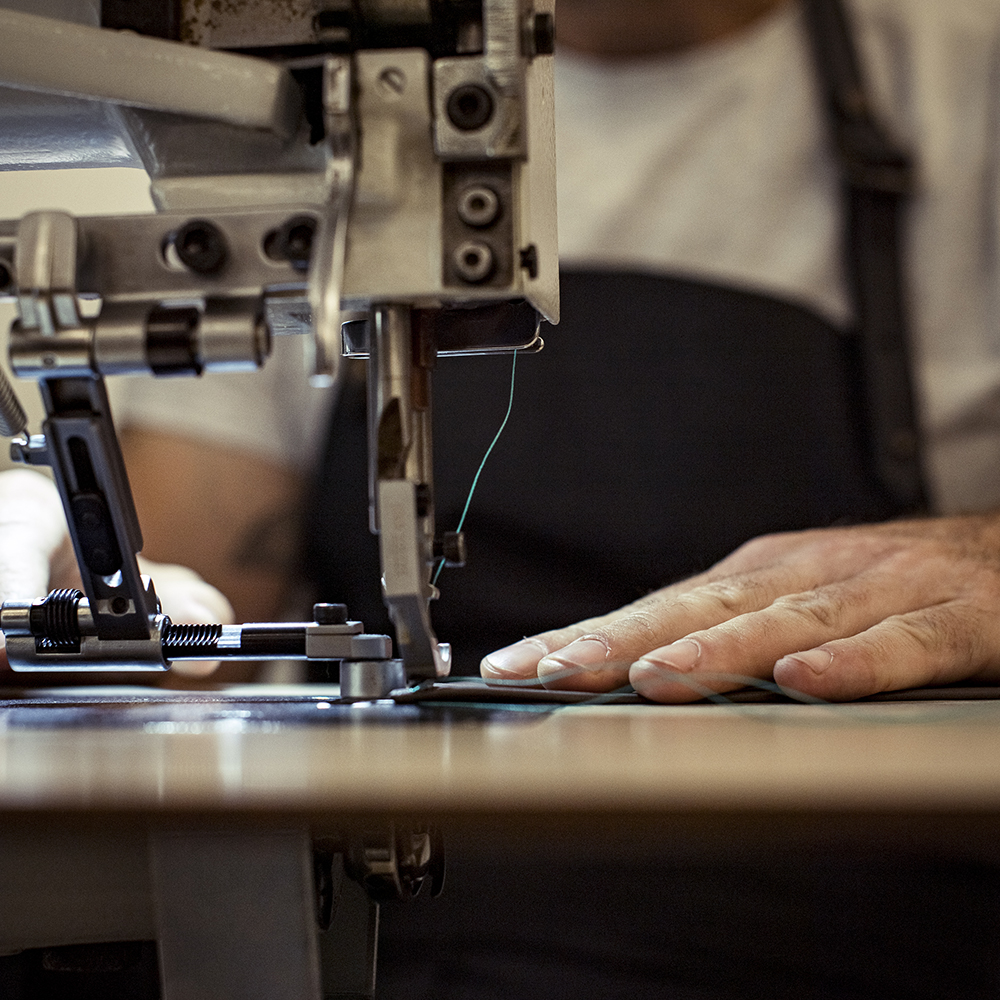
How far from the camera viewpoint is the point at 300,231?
654 millimetres

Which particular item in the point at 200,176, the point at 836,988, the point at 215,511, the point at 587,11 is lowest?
the point at 836,988

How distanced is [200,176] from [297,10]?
0.41ft

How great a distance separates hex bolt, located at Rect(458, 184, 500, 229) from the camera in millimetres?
651

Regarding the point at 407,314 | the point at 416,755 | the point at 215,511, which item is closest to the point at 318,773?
the point at 416,755

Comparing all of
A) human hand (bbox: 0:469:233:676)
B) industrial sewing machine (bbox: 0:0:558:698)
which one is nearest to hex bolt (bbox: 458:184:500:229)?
industrial sewing machine (bbox: 0:0:558:698)

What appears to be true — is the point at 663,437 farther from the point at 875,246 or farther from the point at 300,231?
the point at 300,231

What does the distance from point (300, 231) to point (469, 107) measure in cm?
13

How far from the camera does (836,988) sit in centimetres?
96

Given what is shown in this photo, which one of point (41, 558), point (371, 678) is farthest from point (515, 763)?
point (41, 558)

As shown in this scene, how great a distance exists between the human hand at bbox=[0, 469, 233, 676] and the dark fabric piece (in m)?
0.40

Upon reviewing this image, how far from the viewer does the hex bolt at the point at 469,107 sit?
655mm

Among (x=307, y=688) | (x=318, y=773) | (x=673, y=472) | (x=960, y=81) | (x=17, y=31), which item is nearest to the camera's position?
(x=318, y=773)

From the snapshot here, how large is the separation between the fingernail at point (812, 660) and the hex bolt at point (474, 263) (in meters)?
0.31

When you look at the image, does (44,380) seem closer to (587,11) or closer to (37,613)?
(37,613)
